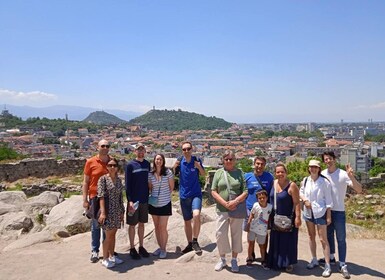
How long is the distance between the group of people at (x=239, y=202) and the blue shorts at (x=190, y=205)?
2cm

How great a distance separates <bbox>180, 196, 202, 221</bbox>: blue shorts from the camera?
5863 mm

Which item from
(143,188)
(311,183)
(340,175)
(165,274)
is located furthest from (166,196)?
(340,175)

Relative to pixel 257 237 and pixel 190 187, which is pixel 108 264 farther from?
pixel 257 237

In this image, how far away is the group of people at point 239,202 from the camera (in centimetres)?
514

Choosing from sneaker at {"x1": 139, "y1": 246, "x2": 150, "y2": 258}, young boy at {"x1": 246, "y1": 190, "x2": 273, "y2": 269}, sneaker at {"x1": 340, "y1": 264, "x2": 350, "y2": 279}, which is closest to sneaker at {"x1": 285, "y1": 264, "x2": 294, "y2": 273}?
young boy at {"x1": 246, "y1": 190, "x2": 273, "y2": 269}

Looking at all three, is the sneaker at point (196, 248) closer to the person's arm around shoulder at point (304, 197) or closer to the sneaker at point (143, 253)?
the sneaker at point (143, 253)

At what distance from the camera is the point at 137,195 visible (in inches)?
228

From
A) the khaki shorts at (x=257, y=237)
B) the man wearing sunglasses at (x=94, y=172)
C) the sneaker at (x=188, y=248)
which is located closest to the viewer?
the khaki shorts at (x=257, y=237)

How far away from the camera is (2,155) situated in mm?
19141

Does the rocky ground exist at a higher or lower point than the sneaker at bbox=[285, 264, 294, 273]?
lower

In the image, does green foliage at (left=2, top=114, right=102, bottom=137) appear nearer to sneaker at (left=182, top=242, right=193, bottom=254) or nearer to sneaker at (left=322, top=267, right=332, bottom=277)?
sneaker at (left=182, top=242, right=193, bottom=254)

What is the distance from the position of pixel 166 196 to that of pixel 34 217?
200 inches

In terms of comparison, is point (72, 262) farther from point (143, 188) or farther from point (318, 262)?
point (318, 262)

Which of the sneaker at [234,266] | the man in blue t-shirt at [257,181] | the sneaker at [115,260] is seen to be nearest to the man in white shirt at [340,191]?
the man in blue t-shirt at [257,181]
